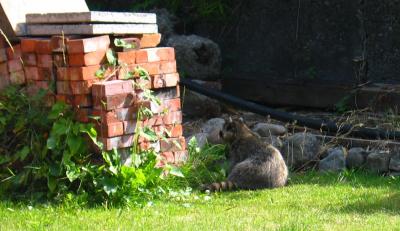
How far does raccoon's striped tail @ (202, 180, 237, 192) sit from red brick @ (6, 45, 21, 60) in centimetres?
220

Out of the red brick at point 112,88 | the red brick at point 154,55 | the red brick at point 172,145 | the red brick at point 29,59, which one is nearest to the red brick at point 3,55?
the red brick at point 29,59

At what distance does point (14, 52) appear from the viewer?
8.03 meters

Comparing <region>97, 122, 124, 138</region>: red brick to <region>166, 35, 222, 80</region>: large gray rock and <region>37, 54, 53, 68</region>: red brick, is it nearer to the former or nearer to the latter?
<region>37, 54, 53, 68</region>: red brick

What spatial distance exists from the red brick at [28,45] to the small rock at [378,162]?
3851 mm

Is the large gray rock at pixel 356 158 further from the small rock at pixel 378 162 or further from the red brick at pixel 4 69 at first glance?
the red brick at pixel 4 69

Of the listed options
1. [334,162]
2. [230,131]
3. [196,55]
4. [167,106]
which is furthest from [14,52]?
[196,55]

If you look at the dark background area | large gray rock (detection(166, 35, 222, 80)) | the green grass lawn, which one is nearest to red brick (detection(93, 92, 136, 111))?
the green grass lawn

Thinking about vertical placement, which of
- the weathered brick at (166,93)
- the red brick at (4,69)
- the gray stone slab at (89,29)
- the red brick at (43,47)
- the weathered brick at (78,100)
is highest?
the gray stone slab at (89,29)

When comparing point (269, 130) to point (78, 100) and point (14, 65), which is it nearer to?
point (78, 100)

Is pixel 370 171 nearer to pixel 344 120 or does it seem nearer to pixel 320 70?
pixel 344 120

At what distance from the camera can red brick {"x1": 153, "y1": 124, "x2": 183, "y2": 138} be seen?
8109 millimetres

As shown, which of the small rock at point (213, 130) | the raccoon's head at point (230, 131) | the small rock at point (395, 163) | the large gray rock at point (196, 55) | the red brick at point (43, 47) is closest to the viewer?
the red brick at point (43, 47)

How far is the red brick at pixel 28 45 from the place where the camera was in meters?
7.79

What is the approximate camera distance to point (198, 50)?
12273mm
